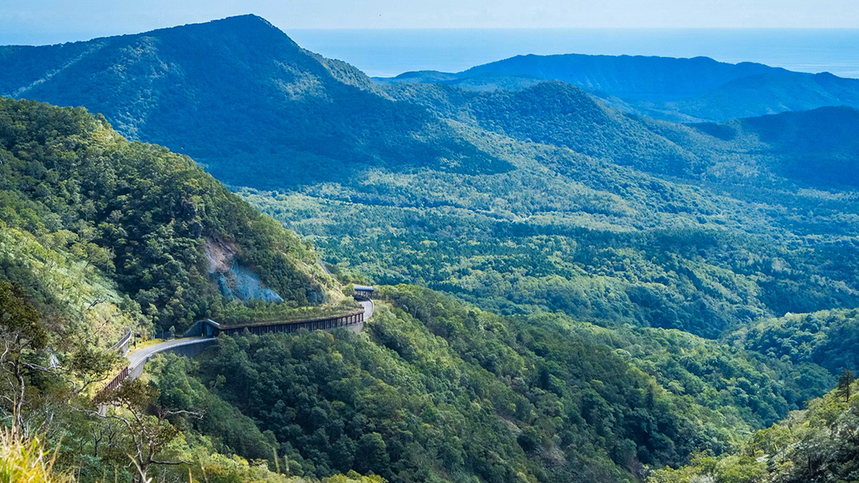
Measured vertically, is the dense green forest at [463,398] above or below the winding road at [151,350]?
below

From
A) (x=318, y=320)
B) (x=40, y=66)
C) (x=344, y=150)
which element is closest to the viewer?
(x=318, y=320)

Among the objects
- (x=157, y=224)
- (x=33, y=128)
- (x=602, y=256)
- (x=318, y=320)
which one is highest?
(x=33, y=128)

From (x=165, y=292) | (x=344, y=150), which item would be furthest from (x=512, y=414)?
(x=344, y=150)

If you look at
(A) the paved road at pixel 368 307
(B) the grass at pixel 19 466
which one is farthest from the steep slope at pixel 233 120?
(B) the grass at pixel 19 466

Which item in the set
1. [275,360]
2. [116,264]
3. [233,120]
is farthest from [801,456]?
[233,120]

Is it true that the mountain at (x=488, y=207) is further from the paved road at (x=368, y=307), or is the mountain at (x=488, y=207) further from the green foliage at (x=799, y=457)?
the green foliage at (x=799, y=457)

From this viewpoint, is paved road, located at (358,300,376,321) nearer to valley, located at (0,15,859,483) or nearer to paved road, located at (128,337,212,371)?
valley, located at (0,15,859,483)

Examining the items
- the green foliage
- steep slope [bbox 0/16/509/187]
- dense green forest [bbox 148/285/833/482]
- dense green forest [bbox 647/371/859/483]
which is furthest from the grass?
steep slope [bbox 0/16/509/187]

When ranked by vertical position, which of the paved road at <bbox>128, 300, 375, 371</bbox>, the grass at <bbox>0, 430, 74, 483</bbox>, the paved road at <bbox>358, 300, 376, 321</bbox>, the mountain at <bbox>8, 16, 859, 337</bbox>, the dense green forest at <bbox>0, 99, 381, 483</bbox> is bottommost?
the mountain at <bbox>8, 16, 859, 337</bbox>

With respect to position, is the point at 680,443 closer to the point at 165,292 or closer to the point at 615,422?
the point at 615,422
